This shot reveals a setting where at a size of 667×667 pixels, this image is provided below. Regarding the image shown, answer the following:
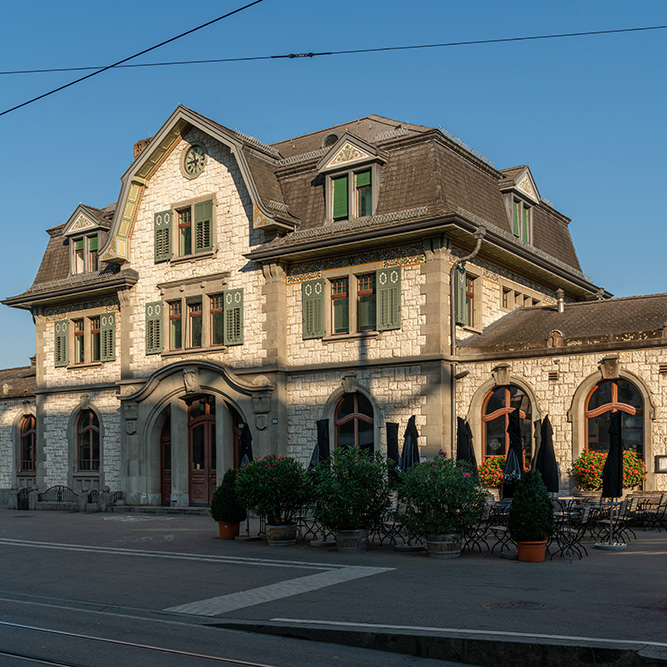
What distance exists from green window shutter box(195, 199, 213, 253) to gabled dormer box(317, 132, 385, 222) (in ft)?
13.1

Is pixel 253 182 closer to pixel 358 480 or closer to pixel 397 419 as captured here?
pixel 397 419

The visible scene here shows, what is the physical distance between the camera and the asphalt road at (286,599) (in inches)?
337

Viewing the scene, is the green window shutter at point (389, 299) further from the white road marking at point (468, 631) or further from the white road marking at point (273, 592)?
the white road marking at point (468, 631)

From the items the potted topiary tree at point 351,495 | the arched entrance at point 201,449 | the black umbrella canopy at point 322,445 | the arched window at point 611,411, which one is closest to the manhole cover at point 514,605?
the potted topiary tree at point 351,495

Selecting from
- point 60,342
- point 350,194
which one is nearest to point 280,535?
point 350,194

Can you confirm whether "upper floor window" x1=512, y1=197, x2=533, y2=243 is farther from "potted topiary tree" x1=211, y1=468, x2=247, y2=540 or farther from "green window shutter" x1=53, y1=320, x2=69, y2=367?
"green window shutter" x1=53, y1=320, x2=69, y2=367

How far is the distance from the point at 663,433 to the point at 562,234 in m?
12.4

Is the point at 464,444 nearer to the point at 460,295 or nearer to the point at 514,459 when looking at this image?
the point at 514,459

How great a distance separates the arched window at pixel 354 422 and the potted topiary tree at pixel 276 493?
6526 mm

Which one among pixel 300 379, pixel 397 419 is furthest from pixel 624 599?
pixel 300 379

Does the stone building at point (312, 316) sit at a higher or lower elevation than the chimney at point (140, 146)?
lower

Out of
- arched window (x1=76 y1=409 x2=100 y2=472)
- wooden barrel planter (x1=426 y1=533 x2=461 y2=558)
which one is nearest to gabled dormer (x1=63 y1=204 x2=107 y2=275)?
arched window (x1=76 y1=409 x2=100 y2=472)

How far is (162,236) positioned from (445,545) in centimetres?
1660

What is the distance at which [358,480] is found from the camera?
643 inches
